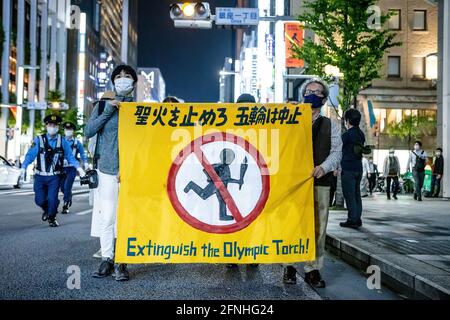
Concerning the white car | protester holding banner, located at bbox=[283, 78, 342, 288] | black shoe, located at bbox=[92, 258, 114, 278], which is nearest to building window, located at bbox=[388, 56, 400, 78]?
the white car

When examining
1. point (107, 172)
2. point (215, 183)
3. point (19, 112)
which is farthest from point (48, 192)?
point (19, 112)

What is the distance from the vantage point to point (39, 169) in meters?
8.38

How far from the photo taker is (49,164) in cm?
839

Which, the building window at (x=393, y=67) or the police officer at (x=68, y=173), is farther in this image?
the building window at (x=393, y=67)

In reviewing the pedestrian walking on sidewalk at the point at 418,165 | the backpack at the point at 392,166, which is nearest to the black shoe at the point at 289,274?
the pedestrian walking on sidewalk at the point at 418,165

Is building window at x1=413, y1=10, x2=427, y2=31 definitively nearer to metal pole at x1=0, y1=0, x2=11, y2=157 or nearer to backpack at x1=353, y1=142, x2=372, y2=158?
backpack at x1=353, y1=142, x2=372, y2=158

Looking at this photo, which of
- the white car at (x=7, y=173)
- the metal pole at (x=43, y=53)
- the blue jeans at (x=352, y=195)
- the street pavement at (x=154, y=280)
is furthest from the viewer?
the metal pole at (x=43, y=53)

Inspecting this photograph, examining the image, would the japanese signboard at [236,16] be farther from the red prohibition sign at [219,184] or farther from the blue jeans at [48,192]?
the red prohibition sign at [219,184]

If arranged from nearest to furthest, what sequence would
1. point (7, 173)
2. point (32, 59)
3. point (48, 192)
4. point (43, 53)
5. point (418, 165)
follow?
point (48, 192)
point (418, 165)
point (7, 173)
point (32, 59)
point (43, 53)

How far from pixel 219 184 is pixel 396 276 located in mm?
2013

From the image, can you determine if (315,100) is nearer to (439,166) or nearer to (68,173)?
(68,173)

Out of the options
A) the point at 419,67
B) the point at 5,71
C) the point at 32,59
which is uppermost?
the point at 32,59

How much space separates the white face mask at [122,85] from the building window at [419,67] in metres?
30.3

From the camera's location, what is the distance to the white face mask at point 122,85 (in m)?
4.77
